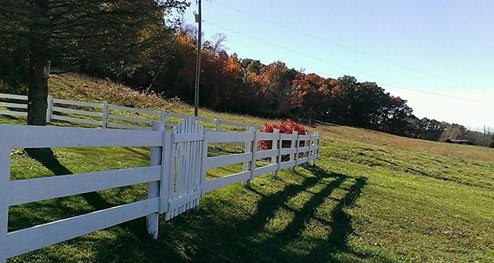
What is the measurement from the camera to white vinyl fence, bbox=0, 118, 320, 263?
10.6ft

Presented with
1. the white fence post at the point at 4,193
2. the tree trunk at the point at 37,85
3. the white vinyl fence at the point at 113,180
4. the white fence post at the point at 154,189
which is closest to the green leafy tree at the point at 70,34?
the tree trunk at the point at 37,85

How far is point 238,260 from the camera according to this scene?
5164 mm

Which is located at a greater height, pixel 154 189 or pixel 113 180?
pixel 113 180

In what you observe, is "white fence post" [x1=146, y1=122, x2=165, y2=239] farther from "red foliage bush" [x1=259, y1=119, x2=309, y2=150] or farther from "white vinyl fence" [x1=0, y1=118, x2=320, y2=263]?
"red foliage bush" [x1=259, y1=119, x2=309, y2=150]

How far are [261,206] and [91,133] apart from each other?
450 cm

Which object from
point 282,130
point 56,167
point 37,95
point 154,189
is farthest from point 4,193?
point 282,130

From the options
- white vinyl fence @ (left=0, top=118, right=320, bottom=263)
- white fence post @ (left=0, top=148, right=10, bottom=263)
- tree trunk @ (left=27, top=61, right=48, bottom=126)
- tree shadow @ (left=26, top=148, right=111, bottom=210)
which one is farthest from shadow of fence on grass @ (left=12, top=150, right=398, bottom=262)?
white fence post @ (left=0, top=148, right=10, bottom=263)

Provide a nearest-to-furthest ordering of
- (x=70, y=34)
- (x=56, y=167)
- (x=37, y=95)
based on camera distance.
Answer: (x=56, y=167) < (x=70, y=34) < (x=37, y=95)

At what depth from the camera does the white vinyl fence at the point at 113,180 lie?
3220 mm

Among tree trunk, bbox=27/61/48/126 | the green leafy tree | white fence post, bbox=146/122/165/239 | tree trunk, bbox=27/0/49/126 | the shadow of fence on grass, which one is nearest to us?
the shadow of fence on grass

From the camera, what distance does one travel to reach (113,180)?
4.41 m

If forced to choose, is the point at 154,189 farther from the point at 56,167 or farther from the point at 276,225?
the point at 56,167

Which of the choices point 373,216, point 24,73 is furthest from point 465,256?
point 24,73

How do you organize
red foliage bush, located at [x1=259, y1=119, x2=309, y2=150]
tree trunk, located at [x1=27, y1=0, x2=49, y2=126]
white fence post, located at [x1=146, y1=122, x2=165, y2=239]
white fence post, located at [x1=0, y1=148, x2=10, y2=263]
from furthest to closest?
1. red foliage bush, located at [x1=259, y1=119, x2=309, y2=150]
2. tree trunk, located at [x1=27, y1=0, x2=49, y2=126]
3. white fence post, located at [x1=146, y1=122, x2=165, y2=239]
4. white fence post, located at [x1=0, y1=148, x2=10, y2=263]
